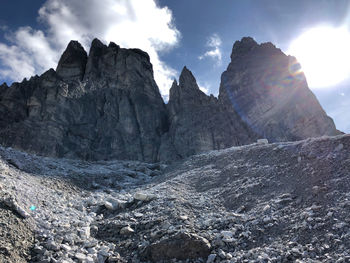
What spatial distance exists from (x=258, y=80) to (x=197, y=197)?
45773 millimetres

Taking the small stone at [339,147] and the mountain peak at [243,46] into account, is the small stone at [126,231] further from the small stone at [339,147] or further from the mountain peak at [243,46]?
the mountain peak at [243,46]

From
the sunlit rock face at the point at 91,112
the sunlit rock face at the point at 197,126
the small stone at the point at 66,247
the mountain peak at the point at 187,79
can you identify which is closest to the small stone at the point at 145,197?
the small stone at the point at 66,247

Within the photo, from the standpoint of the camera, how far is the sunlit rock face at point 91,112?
4659 centimetres

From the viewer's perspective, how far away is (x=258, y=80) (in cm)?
5481

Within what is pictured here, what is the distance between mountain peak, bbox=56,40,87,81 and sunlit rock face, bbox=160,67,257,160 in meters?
23.7

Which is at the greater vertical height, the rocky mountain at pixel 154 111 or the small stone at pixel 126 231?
the rocky mountain at pixel 154 111

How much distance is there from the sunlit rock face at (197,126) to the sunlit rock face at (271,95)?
7.51 feet

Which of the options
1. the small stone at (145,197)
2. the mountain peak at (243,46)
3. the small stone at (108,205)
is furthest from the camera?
the mountain peak at (243,46)

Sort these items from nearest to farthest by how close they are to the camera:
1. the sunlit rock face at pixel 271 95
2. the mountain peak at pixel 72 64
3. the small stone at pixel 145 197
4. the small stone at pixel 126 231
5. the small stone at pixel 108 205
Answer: the small stone at pixel 126 231 → the small stone at pixel 108 205 → the small stone at pixel 145 197 → the sunlit rock face at pixel 271 95 → the mountain peak at pixel 72 64

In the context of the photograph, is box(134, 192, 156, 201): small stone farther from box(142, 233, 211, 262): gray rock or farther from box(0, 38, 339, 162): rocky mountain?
box(0, 38, 339, 162): rocky mountain

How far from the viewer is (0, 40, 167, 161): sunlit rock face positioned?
46594 millimetres

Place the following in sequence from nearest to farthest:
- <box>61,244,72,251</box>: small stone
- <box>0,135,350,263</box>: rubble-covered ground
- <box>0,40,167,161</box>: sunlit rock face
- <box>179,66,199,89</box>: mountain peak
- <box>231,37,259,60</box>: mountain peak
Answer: <box>0,135,350,263</box>: rubble-covered ground → <box>61,244,72,251</box>: small stone → <box>0,40,167,161</box>: sunlit rock face → <box>179,66,199,89</box>: mountain peak → <box>231,37,259,60</box>: mountain peak

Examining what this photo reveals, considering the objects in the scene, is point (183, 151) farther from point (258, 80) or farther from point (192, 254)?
point (192, 254)

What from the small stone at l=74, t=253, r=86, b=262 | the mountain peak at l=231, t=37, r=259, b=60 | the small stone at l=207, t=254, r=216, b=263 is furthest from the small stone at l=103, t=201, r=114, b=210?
the mountain peak at l=231, t=37, r=259, b=60
